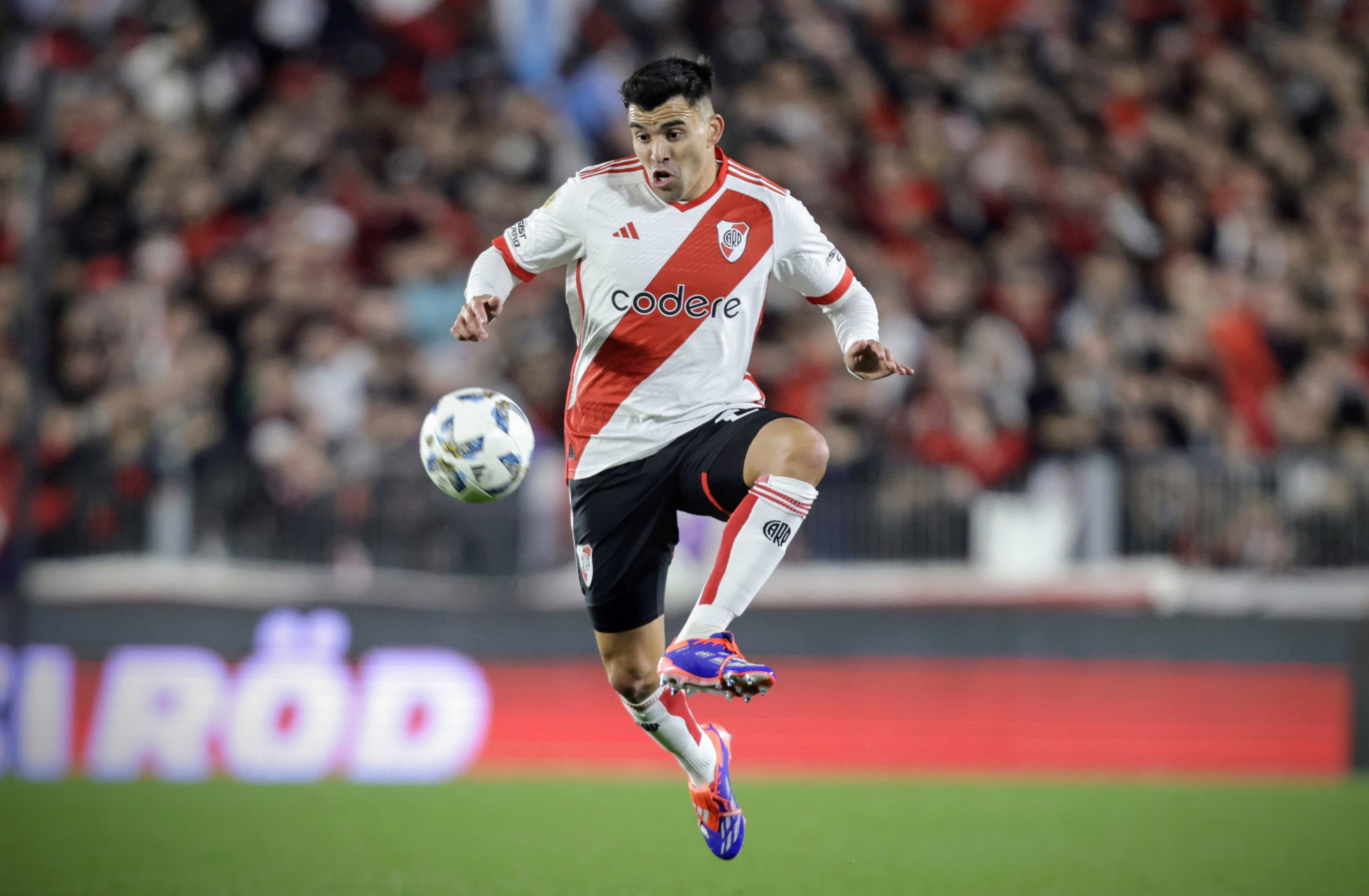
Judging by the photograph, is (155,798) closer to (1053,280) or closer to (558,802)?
(558,802)

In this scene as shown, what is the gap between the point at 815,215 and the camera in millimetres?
12344

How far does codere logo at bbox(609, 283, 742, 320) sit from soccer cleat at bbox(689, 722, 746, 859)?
1.68 m

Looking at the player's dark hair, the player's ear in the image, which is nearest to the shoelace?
the player's ear

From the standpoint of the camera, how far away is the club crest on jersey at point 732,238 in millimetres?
5273

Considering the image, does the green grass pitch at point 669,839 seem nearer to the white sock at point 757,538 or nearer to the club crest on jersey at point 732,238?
the white sock at point 757,538

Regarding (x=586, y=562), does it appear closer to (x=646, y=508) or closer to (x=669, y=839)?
(x=646, y=508)

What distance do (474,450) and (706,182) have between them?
1.15 metres

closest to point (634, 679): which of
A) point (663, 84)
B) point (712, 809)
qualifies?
point (712, 809)

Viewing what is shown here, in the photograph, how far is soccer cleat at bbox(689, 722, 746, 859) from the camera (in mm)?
5809

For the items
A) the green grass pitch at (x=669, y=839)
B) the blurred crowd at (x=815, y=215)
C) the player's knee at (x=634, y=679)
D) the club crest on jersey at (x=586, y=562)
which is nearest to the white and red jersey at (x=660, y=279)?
the club crest on jersey at (x=586, y=562)

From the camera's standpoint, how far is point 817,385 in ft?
34.5

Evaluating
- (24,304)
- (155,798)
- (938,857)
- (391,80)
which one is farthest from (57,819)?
(391,80)

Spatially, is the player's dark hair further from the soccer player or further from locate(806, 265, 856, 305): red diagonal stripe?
locate(806, 265, 856, 305): red diagonal stripe

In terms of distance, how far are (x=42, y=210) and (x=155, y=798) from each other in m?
3.61
